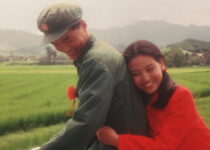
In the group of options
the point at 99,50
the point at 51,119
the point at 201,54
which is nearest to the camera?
the point at 99,50

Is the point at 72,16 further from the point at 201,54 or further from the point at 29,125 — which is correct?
the point at 201,54

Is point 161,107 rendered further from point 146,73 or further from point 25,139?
point 25,139

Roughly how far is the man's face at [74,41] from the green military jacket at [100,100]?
4 cm

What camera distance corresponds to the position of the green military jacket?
72.3 inches

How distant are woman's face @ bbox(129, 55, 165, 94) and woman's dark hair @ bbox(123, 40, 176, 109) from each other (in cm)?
2

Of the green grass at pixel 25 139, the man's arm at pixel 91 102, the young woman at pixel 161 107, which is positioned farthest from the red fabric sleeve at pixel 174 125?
the green grass at pixel 25 139

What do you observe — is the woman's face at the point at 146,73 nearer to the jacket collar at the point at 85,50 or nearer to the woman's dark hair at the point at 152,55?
the woman's dark hair at the point at 152,55

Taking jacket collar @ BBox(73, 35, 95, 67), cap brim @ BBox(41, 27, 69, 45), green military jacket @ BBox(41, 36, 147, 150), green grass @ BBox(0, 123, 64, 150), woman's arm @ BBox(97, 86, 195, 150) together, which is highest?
cap brim @ BBox(41, 27, 69, 45)

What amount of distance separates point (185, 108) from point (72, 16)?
0.76 metres

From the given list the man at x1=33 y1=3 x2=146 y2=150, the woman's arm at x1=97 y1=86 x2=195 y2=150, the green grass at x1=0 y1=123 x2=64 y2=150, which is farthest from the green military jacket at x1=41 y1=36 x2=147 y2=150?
the green grass at x1=0 y1=123 x2=64 y2=150

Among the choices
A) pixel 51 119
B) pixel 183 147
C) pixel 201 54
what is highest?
pixel 183 147

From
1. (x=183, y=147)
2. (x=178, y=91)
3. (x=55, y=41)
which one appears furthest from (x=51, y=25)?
(x=183, y=147)

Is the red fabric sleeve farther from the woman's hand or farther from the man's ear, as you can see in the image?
the man's ear

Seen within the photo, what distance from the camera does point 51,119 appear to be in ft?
29.2
